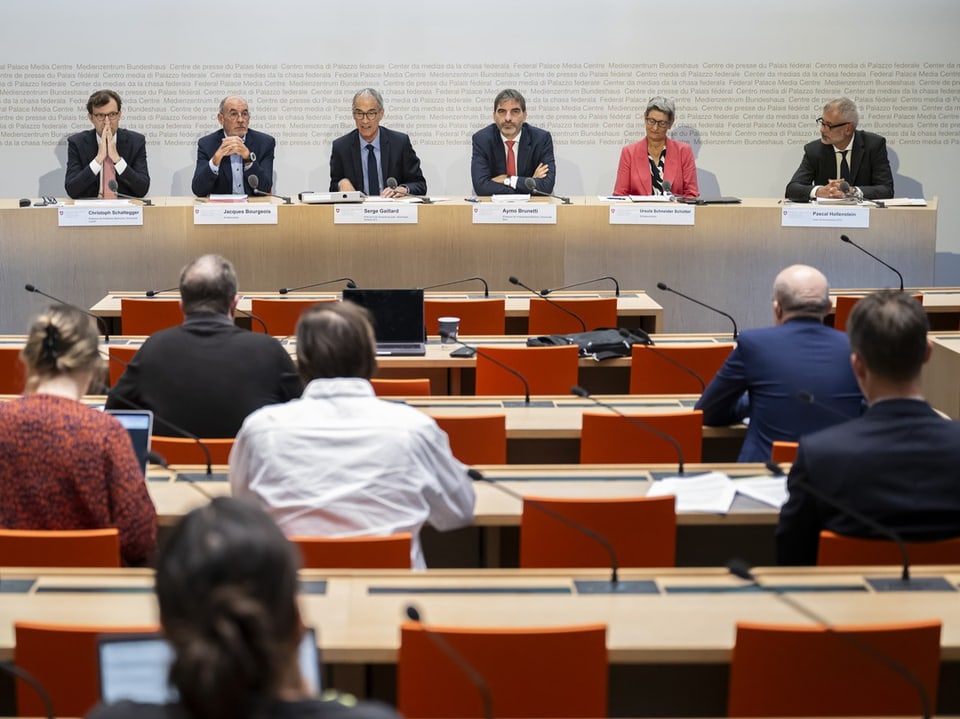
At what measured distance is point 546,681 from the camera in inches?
85.2

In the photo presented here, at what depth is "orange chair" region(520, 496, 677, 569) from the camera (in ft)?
9.62

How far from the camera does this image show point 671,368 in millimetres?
5000

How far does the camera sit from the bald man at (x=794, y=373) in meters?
3.90

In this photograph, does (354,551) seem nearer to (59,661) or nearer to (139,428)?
(59,661)

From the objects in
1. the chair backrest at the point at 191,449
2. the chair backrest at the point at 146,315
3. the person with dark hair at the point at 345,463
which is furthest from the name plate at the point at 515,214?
the person with dark hair at the point at 345,463

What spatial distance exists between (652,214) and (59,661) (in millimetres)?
5793

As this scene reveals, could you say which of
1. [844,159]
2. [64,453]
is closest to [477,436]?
[64,453]

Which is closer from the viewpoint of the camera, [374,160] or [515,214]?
[515,214]

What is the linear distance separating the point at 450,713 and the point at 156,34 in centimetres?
805

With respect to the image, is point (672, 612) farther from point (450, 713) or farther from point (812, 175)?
point (812, 175)

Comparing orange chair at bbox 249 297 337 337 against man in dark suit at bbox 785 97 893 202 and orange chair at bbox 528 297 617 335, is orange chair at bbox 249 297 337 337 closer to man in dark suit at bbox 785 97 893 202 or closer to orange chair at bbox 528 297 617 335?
orange chair at bbox 528 297 617 335

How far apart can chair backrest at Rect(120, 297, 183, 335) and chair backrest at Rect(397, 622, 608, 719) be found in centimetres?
426

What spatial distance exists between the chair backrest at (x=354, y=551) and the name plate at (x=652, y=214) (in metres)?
5.06

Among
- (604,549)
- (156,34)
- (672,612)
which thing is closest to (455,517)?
(604,549)
